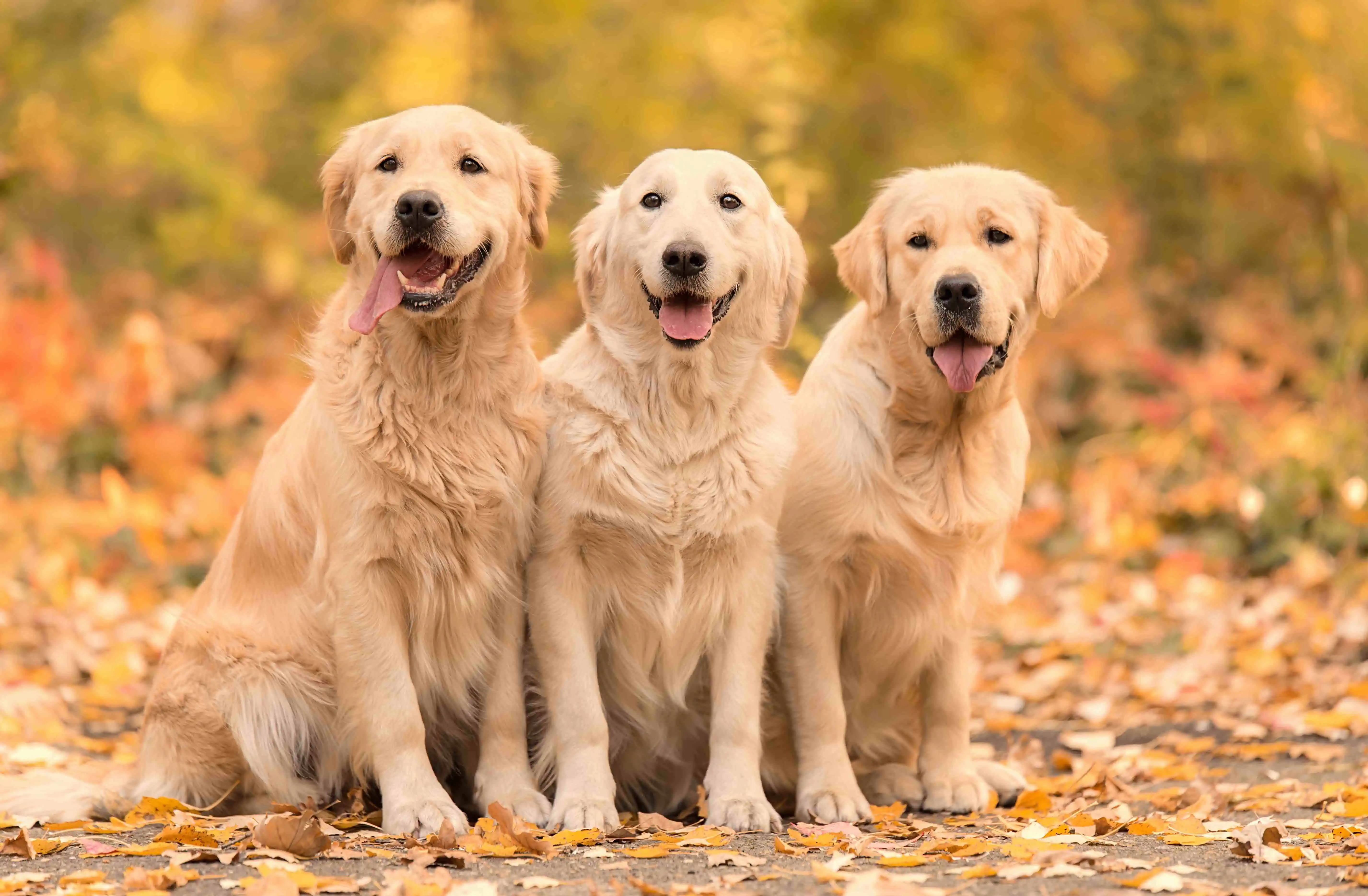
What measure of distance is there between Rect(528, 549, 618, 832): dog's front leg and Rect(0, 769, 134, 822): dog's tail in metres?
1.22

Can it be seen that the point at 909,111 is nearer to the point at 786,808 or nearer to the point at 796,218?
the point at 796,218

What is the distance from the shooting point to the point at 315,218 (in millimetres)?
9703

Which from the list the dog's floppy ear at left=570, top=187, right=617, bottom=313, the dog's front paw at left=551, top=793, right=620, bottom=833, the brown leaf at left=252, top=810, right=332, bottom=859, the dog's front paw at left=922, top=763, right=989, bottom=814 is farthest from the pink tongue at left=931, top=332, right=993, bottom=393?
the brown leaf at left=252, top=810, right=332, bottom=859

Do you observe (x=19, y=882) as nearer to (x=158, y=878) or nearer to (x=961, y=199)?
(x=158, y=878)

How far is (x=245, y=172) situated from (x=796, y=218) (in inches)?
200

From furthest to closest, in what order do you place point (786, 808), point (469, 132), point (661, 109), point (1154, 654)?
1. point (661, 109)
2. point (1154, 654)
3. point (786, 808)
4. point (469, 132)

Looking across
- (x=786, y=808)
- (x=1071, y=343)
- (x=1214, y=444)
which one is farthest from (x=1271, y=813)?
(x=1071, y=343)

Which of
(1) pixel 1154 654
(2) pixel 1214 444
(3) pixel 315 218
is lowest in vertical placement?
(1) pixel 1154 654

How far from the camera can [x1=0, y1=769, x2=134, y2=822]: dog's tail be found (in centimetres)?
370

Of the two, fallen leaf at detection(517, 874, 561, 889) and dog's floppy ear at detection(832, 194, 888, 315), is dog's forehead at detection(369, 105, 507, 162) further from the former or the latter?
fallen leaf at detection(517, 874, 561, 889)

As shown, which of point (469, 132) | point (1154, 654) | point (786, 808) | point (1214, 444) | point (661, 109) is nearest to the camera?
point (469, 132)

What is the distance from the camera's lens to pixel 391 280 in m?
3.63

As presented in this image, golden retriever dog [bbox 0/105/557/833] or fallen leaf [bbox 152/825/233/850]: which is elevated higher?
golden retriever dog [bbox 0/105/557/833]

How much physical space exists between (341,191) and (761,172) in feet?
13.0
